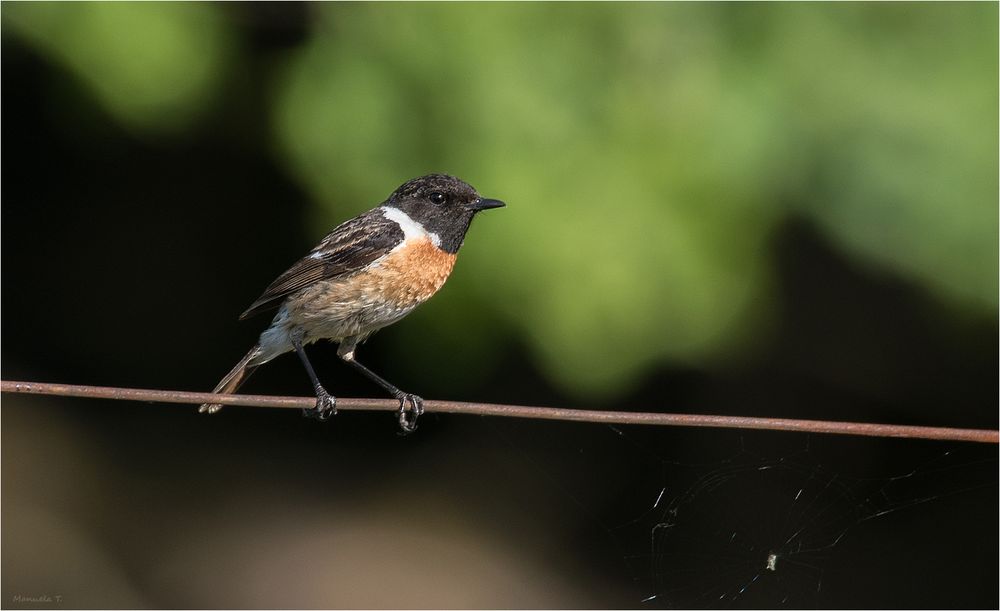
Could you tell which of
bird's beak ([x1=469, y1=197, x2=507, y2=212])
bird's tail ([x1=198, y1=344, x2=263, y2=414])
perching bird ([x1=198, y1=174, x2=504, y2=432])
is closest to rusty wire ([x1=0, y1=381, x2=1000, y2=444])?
perching bird ([x1=198, y1=174, x2=504, y2=432])

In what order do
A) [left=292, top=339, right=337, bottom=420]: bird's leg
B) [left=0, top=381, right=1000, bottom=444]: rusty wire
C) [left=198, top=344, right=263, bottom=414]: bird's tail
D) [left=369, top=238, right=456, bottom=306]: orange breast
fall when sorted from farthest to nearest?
[left=198, top=344, right=263, bottom=414]: bird's tail → [left=369, top=238, right=456, bottom=306]: orange breast → [left=292, top=339, right=337, bottom=420]: bird's leg → [left=0, top=381, right=1000, bottom=444]: rusty wire

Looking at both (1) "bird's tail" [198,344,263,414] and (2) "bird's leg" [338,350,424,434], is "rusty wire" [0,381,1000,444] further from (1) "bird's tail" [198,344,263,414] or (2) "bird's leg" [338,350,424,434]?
(1) "bird's tail" [198,344,263,414]

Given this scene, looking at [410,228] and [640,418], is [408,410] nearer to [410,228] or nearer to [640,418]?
[410,228]

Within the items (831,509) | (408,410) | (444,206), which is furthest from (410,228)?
(831,509)

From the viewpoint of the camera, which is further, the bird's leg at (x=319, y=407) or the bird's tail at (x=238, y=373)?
the bird's tail at (x=238, y=373)

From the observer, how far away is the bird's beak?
471 cm

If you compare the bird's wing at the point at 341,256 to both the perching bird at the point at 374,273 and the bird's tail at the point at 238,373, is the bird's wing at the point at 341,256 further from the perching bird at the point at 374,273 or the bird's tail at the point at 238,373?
the bird's tail at the point at 238,373

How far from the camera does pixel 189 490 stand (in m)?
7.53

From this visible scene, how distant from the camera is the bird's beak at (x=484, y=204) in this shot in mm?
4713

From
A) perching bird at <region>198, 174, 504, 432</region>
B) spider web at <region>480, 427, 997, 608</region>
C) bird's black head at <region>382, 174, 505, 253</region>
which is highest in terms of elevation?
bird's black head at <region>382, 174, 505, 253</region>

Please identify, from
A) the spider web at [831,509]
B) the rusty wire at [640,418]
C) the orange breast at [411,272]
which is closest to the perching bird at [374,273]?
the orange breast at [411,272]

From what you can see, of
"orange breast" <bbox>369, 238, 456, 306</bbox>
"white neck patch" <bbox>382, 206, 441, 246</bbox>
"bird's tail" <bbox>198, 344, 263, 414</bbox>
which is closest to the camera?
"orange breast" <bbox>369, 238, 456, 306</bbox>

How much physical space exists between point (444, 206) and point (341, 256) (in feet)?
1.68

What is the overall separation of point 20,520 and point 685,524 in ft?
14.2
